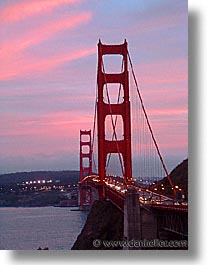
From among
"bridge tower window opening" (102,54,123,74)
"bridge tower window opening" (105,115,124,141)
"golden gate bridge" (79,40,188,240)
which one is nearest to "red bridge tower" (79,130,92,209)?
"golden gate bridge" (79,40,188,240)

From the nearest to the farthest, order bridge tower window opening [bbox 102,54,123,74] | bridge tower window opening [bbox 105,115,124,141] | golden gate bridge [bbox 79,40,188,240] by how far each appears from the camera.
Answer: golden gate bridge [bbox 79,40,188,240] → bridge tower window opening [bbox 102,54,123,74] → bridge tower window opening [bbox 105,115,124,141]

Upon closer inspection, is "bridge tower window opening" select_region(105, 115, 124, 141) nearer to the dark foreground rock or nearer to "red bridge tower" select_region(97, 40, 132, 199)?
"red bridge tower" select_region(97, 40, 132, 199)

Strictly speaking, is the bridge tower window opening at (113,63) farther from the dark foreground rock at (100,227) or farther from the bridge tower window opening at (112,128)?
the dark foreground rock at (100,227)

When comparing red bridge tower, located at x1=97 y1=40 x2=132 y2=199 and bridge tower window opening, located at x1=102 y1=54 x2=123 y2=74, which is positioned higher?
bridge tower window opening, located at x1=102 y1=54 x2=123 y2=74

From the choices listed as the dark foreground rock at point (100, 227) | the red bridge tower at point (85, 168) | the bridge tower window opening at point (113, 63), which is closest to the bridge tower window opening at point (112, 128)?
the red bridge tower at point (85, 168)

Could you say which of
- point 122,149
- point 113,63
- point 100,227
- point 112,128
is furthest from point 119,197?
point 113,63

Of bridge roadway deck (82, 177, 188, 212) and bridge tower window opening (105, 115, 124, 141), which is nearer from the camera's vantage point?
bridge roadway deck (82, 177, 188, 212)

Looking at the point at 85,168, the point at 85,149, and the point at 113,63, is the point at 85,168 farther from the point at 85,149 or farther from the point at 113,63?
the point at 113,63

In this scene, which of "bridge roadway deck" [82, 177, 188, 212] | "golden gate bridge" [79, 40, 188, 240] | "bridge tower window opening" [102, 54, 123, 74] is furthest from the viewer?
"bridge tower window opening" [102, 54, 123, 74]

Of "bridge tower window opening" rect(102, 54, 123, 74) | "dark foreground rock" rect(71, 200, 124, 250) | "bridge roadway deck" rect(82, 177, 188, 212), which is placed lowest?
"dark foreground rock" rect(71, 200, 124, 250)
